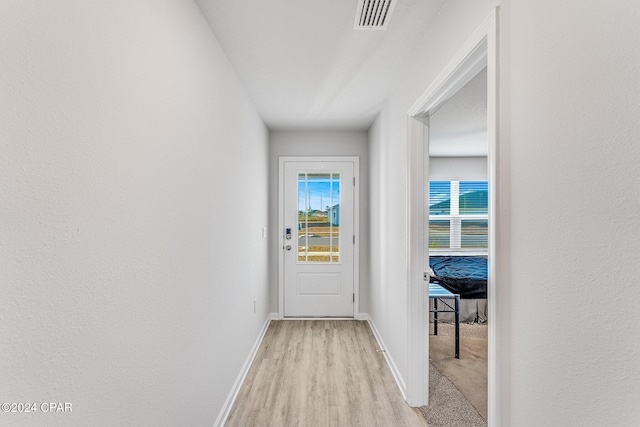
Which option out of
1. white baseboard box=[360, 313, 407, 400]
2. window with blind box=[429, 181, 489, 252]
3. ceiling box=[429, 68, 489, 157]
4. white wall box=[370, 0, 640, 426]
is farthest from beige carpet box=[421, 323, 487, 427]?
window with blind box=[429, 181, 489, 252]

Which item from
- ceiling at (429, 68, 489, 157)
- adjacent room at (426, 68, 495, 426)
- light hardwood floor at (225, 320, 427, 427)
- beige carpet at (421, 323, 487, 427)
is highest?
ceiling at (429, 68, 489, 157)

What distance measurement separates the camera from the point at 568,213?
880 mm

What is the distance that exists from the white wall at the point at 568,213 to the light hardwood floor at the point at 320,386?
4.39ft

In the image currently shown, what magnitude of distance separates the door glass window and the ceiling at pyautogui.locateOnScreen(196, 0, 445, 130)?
1123mm

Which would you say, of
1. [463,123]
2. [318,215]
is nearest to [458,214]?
[463,123]

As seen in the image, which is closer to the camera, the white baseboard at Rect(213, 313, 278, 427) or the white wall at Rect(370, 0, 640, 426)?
the white wall at Rect(370, 0, 640, 426)

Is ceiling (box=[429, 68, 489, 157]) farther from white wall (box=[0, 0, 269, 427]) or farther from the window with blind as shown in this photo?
white wall (box=[0, 0, 269, 427])

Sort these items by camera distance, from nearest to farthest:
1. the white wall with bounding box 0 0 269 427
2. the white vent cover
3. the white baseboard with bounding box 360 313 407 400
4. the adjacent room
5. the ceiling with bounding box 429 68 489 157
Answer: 1. the white wall with bounding box 0 0 269 427
2. the white vent cover
3. the white baseboard with bounding box 360 313 407 400
4. the adjacent room
5. the ceiling with bounding box 429 68 489 157

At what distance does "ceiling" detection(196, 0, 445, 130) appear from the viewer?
176cm

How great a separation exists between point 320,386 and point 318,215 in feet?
7.13

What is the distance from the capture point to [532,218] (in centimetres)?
102

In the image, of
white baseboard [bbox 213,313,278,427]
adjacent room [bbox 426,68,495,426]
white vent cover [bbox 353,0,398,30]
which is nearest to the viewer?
Result: white vent cover [bbox 353,0,398,30]

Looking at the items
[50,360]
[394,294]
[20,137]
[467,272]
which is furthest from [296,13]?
[467,272]

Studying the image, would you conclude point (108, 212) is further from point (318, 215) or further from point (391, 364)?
point (318, 215)
